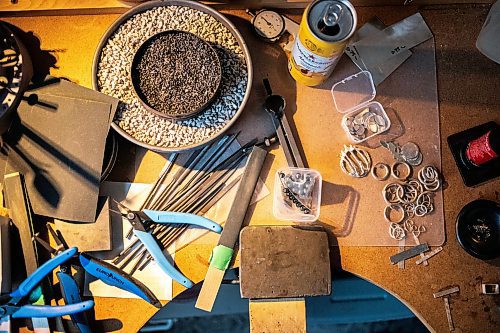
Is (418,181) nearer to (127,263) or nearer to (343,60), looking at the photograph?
(343,60)

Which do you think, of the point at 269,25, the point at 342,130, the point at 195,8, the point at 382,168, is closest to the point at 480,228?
the point at 382,168

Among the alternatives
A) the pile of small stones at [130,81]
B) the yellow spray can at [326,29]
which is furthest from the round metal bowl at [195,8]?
the yellow spray can at [326,29]

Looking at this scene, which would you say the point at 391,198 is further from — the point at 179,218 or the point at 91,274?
the point at 91,274

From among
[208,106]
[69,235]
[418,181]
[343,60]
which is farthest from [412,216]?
[69,235]

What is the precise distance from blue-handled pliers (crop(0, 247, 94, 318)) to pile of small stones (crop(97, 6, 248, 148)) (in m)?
0.27

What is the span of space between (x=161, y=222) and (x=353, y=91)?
48 centimetres

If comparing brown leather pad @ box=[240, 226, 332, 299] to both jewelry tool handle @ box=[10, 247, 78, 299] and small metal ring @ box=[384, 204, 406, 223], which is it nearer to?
small metal ring @ box=[384, 204, 406, 223]

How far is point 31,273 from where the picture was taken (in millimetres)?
1040

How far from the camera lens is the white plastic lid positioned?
1.13 meters

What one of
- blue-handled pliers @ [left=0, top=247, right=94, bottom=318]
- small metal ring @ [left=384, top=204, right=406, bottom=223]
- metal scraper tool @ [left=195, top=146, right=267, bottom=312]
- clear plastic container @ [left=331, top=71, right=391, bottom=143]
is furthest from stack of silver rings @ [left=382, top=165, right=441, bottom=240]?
blue-handled pliers @ [left=0, top=247, right=94, bottom=318]

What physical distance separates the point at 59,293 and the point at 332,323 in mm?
691

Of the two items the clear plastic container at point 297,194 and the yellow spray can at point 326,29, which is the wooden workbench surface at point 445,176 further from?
the yellow spray can at point 326,29

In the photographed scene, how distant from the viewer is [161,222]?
1.06m

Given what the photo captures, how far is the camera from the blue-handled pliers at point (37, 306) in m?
1.01
